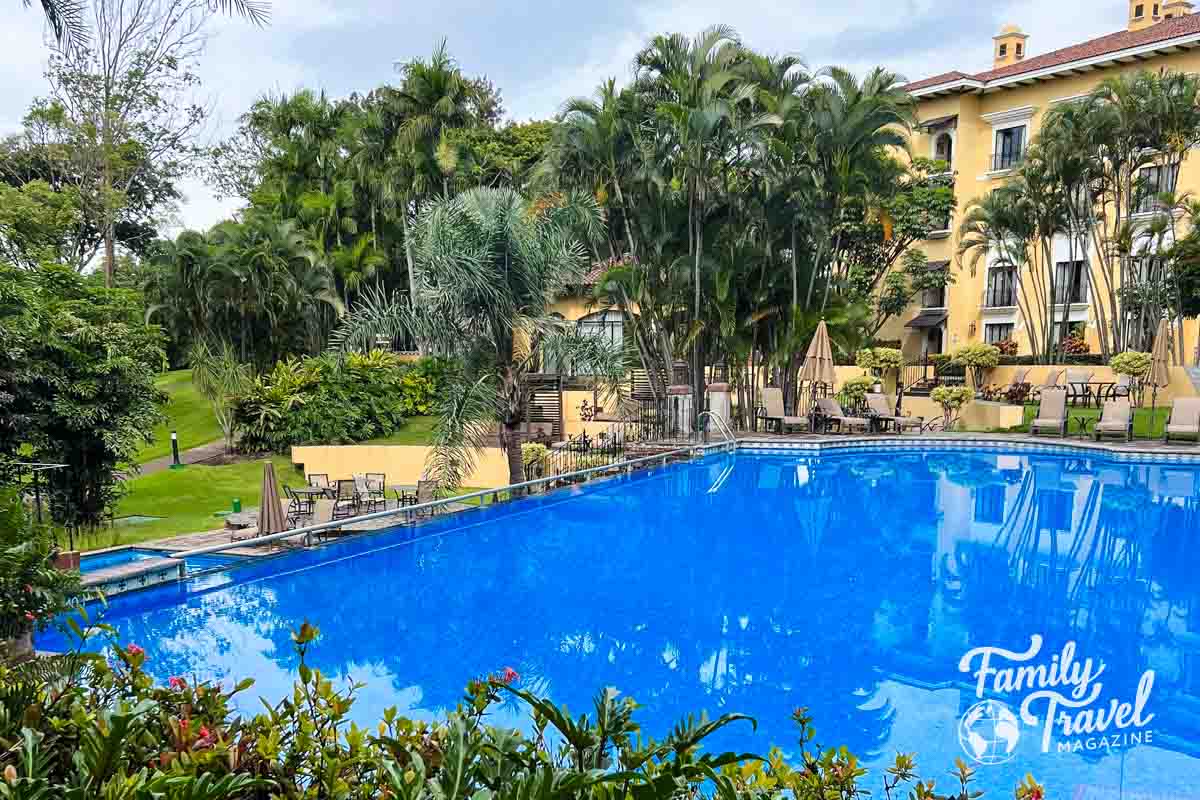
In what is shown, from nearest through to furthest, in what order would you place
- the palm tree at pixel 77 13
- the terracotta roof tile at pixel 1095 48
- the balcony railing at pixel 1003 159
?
the palm tree at pixel 77 13, the terracotta roof tile at pixel 1095 48, the balcony railing at pixel 1003 159

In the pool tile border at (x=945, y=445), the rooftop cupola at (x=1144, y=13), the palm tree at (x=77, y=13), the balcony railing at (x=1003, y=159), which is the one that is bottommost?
the pool tile border at (x=945, y=445)

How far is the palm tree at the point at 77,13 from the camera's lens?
7.21m

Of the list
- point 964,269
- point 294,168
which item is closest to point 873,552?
point 964,269

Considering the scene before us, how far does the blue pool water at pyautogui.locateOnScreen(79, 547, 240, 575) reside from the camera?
902 cm

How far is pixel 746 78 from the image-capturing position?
1877cm

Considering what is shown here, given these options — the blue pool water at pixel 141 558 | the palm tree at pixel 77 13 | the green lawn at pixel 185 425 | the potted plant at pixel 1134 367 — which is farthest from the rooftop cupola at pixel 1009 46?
the blue pool water at pixel 141 558

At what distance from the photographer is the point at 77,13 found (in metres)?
7.86

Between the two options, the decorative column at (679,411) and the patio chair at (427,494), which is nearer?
the patio chair at (427,494)

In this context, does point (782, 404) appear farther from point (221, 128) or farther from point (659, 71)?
point (221, 128)

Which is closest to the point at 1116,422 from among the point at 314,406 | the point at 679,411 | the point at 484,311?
the point at 679,411

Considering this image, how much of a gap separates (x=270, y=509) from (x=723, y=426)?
10.6 m

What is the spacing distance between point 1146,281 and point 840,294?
994 centimetres

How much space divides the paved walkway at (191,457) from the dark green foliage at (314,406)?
1.03 metres

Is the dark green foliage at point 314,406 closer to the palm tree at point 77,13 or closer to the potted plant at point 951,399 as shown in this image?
the palm tree at point 77,13
